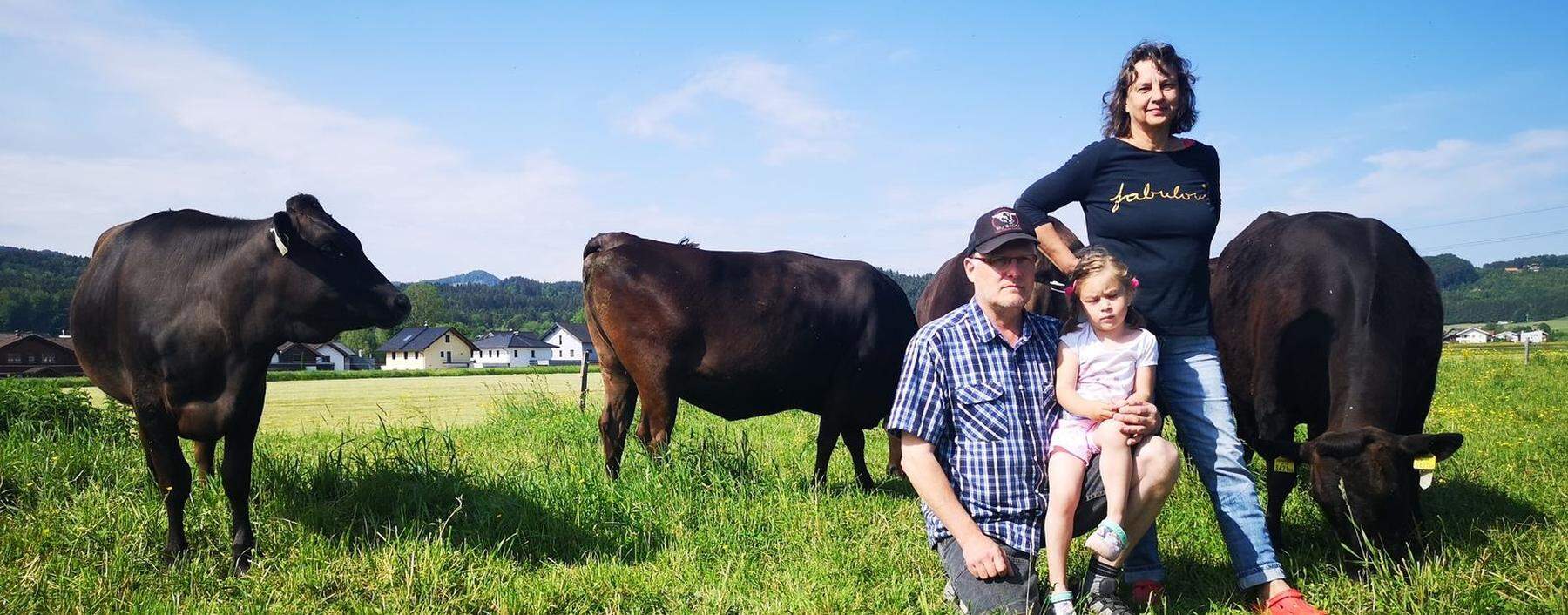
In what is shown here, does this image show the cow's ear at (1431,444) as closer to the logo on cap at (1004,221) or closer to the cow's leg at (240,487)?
the logo on cap at (1004,221)

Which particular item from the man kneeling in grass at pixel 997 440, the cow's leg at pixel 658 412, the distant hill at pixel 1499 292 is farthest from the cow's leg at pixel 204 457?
the distant hill at pixel 1499 292

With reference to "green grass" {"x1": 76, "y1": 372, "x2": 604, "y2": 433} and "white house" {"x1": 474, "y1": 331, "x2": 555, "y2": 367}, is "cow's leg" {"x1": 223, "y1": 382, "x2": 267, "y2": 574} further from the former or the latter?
"white house" {"x1": 474, "y1": 331, "x2": 555, "y2": 367}

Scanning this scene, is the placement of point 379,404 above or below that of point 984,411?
below

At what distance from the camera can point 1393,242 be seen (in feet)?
17.6

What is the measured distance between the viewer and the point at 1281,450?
4.50 m

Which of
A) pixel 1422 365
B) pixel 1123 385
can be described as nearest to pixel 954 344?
pixel 1123 385

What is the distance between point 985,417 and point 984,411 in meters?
0.02

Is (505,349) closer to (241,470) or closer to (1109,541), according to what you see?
(241,470)

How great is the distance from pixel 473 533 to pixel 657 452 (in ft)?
5.74

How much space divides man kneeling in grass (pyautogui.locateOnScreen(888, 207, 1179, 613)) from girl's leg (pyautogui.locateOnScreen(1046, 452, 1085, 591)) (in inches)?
4.4

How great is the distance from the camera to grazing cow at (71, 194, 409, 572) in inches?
173

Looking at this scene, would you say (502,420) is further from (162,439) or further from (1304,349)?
(1304,349)

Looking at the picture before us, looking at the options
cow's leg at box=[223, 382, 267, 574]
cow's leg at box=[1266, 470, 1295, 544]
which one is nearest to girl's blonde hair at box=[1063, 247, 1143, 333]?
cow's leg at box=[1266, 470, 1295, 544]

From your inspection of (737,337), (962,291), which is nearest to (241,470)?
(737,337)
